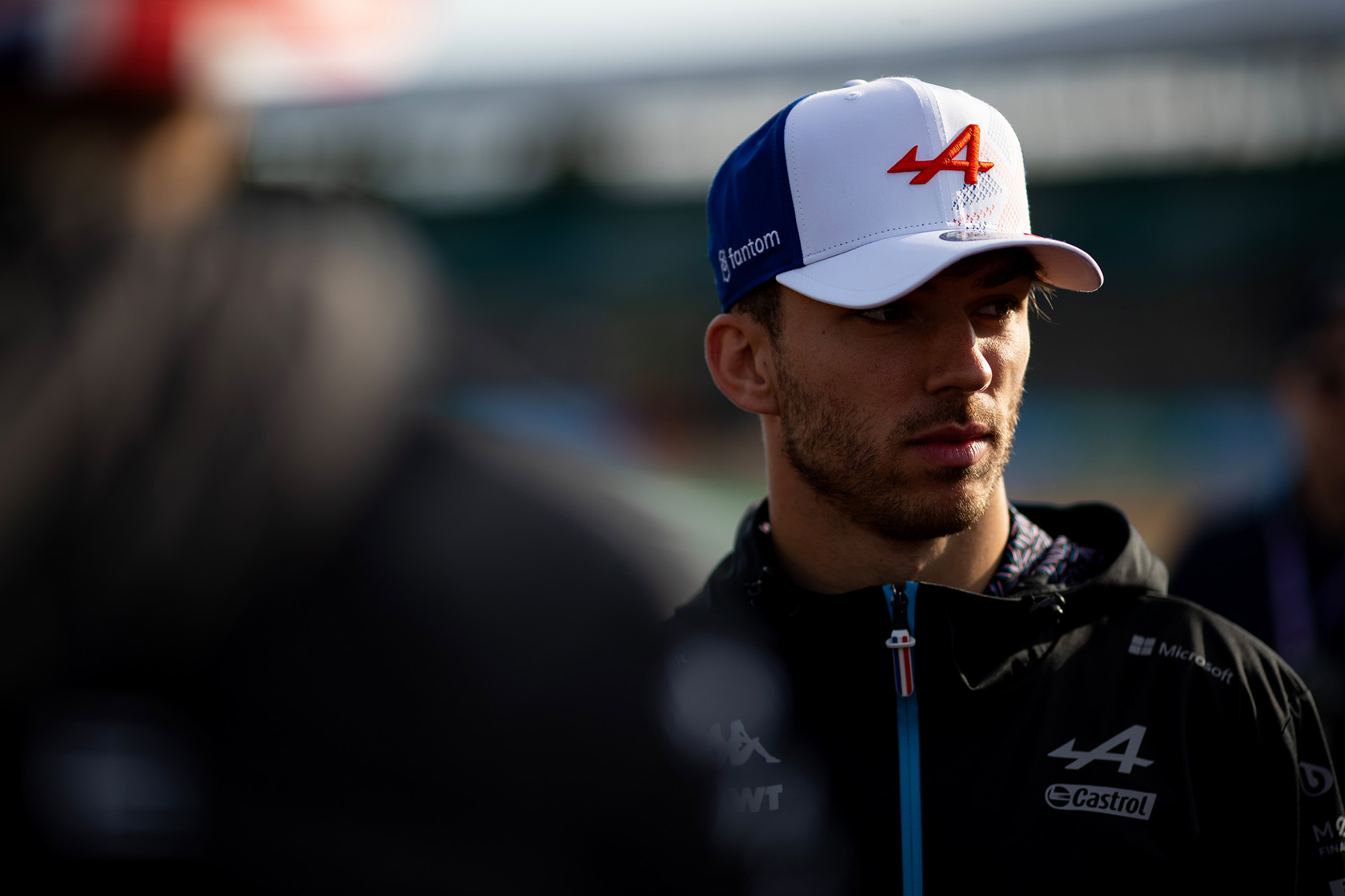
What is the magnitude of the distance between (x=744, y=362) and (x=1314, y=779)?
43.5 inches

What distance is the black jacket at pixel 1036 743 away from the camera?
158 cm

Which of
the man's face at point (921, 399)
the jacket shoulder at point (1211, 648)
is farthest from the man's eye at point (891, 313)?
the jacket shoulder at point (1211, 648)

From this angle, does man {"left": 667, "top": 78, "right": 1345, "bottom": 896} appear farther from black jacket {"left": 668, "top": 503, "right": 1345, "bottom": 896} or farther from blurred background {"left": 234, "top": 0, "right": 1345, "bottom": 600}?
blurred background {"left": 234, "top": 0, "right": 1345, "bottom": 600}

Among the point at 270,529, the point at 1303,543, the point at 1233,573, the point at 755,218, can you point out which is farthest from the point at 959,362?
the point at 1303,543

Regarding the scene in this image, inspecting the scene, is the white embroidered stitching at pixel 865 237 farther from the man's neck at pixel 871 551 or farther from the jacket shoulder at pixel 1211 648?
the jacket shoulder at pixel 1211 648

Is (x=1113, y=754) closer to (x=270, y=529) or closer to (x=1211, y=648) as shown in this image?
(x=1211, y=648)

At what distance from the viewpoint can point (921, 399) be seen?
175 cm

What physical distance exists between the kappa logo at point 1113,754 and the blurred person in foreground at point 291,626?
3.63ft

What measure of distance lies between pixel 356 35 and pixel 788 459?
3.93 feet

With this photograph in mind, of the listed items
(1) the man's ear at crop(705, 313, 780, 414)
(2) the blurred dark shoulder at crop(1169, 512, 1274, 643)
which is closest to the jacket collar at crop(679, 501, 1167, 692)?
(1) the man's ear at crop(705, 313, 780, 414)

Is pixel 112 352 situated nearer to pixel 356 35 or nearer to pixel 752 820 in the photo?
pixel 356 35

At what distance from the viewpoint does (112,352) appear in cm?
75

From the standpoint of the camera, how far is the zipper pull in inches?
66.1

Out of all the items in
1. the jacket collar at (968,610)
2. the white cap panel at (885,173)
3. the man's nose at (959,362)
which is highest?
the white cap panel at (885,173)
